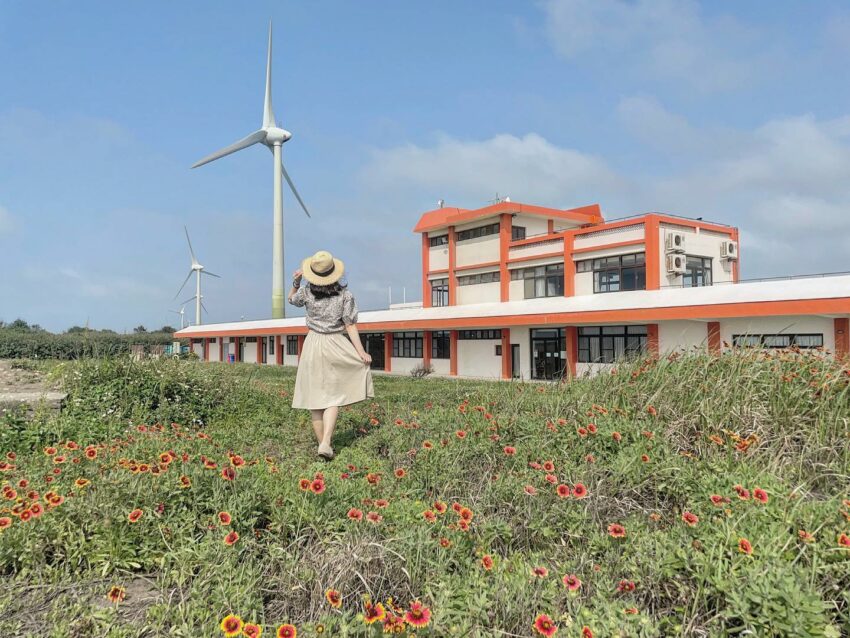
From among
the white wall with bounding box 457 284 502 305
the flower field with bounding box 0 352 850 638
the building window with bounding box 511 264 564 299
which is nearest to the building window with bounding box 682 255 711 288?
the building window with bounding box 511 264 564 299

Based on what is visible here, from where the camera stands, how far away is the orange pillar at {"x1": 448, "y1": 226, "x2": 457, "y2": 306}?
1303 inches

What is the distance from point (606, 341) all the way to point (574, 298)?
244 cm

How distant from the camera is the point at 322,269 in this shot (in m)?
5.91

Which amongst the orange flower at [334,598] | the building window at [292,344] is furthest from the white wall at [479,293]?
the orange flower at [334,598]

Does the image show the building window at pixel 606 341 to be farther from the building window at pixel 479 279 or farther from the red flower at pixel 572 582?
the red flower at pixel 572 582

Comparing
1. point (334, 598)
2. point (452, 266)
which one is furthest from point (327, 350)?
point (452, 266)

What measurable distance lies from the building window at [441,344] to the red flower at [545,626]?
29.0m

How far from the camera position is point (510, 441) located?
5.11 meters

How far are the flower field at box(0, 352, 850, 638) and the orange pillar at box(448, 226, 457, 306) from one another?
28021mm

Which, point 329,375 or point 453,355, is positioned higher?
point 453,355

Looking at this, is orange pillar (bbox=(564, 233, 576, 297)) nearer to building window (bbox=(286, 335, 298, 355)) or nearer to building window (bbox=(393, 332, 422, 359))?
building window (bbox=(393, 332, 422, 359))

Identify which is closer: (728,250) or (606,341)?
(606,341)

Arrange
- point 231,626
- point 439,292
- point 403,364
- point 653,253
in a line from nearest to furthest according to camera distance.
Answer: point 231,626, point 653,253, point 403,364, point 439,292

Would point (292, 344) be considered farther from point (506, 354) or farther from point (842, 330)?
point (842, 330)
